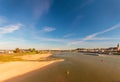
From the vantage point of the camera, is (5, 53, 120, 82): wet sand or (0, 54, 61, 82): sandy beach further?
(0, 54, 61, 82): sandy beach

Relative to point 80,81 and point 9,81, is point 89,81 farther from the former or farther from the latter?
point 9,81

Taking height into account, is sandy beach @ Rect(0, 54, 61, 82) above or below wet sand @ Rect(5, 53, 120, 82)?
above

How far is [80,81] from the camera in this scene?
1191 inches

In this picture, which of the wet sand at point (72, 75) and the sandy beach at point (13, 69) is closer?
the wet sand at point (72, 75)

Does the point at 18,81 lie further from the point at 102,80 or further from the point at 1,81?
the point at 102,80

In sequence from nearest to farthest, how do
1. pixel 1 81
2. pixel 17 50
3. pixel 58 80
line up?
pixel 1 81
pixel 58 80
pixel 17 50

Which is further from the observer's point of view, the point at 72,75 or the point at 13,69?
the point at 13,69

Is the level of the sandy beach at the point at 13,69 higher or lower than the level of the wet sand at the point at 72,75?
higher

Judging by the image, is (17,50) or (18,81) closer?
(18,81)

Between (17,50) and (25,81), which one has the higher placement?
(17,50)

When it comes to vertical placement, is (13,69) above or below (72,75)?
above

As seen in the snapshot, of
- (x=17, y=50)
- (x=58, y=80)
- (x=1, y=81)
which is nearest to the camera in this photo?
(x=1, y=81)

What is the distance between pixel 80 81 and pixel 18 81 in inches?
492

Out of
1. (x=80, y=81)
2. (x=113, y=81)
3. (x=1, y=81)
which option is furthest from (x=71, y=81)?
(x=1, y=81)
